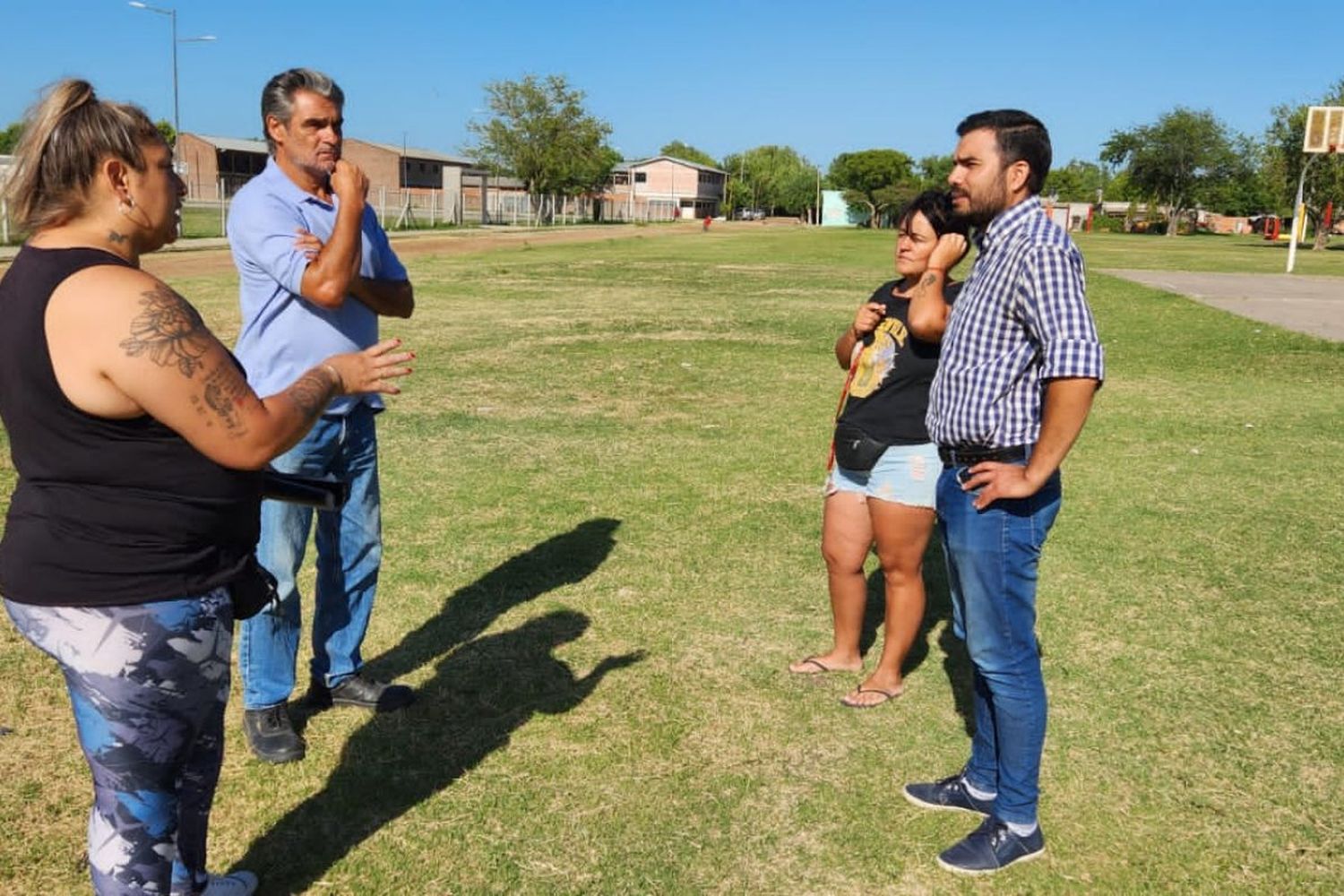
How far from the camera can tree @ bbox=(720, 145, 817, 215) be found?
124m

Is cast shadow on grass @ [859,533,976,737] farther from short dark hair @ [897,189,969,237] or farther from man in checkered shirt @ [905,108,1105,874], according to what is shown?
short dark hair @ [897,189,969,237]

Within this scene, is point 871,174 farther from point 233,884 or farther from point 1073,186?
point 233,884

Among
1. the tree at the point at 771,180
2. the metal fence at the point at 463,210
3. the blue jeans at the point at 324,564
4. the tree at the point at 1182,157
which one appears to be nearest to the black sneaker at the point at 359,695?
the blue jeans at the point at 324,564

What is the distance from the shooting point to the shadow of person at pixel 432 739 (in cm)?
310

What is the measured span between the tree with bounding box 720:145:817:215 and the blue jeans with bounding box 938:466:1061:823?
12184 cm

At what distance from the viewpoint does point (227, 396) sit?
6.54 feet

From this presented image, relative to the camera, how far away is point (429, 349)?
488 inches

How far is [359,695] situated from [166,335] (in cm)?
231

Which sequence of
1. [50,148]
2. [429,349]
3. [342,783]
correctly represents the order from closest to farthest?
[50,148]
[342,783]
[429,349]

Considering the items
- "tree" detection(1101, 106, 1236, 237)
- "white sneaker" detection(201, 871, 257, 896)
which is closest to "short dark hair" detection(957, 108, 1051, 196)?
"white sneaker" detection(201, 871, 257, 896)

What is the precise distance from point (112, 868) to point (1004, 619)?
221 cm

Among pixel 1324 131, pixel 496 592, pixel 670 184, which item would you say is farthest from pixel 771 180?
pixel 496 592

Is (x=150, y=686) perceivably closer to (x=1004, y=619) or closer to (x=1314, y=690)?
(x=1004, y=619)

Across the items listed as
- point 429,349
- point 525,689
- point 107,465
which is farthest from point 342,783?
point 429,349
